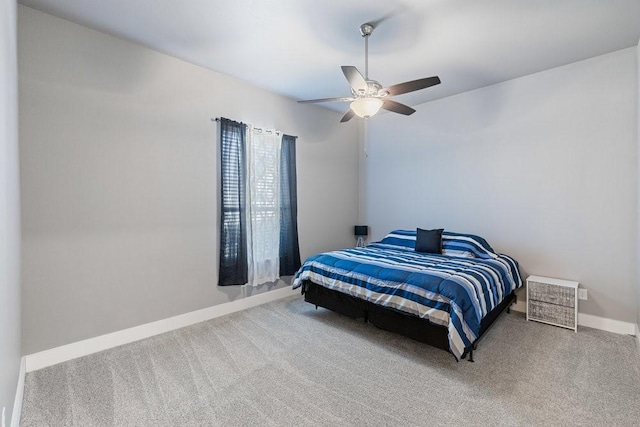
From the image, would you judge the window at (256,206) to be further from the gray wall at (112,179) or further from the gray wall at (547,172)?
the gray wall at (547,172)

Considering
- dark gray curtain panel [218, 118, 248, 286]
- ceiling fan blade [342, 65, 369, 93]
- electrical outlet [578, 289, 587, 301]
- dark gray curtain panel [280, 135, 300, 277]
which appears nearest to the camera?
A: ceiling fan blade [342, 65, 369, 93]

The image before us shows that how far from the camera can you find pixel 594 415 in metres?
1.81

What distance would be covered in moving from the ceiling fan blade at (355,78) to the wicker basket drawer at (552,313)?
2.90 meters

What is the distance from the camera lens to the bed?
232cm

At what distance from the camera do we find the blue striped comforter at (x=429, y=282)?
229 centimetres

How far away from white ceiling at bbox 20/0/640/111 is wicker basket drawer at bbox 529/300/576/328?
8.54 ft

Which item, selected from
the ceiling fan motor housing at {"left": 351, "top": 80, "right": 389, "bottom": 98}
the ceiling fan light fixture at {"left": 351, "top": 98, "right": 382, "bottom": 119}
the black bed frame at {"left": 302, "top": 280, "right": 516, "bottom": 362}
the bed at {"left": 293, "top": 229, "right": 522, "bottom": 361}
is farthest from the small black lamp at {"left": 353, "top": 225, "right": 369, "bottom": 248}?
the ceiling fan motor housing at {"left": 351, "top": 80, "right": 389, "bottom": 98}

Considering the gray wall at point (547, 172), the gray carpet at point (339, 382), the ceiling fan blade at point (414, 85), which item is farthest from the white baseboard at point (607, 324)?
the ceiling fan blade at point (414, 85)

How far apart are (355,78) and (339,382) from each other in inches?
91.2

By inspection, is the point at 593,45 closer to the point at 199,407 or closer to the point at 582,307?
the point at 582,307

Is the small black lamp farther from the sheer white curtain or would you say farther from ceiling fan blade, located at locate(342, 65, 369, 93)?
ceiling fan blade, located at locate(342, 65, 369, 93)

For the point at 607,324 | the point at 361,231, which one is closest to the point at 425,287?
the point at 607,324

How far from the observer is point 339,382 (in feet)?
7.15

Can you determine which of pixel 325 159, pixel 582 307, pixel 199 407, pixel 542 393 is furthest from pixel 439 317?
pixel 325 159
